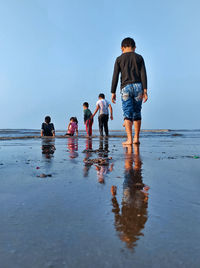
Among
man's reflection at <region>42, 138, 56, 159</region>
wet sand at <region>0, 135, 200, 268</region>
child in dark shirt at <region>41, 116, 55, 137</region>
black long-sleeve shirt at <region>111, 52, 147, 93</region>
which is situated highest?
black long-sleeve shirt at <region>111, 52, 147, 93</region>

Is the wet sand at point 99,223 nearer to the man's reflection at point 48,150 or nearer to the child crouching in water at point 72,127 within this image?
the man's reflection at point 48,150

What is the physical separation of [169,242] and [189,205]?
466 mm

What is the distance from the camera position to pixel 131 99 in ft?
18.5

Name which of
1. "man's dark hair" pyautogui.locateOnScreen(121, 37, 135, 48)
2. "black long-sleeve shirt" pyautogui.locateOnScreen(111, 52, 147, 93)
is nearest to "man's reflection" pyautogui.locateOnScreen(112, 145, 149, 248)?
"black long-sleeve shirt" pyautogui.locateOnScreen(111, 52, 147, 93)

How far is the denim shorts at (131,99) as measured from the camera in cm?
558

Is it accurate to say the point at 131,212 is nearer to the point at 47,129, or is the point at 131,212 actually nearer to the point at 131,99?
the point at 131,99

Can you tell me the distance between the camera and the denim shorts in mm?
5578

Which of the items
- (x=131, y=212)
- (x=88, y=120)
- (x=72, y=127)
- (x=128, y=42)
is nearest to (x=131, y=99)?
(x=128, y=42)

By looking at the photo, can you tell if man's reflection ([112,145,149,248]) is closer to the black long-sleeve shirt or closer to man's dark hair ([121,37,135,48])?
the black long-sleeve shirt

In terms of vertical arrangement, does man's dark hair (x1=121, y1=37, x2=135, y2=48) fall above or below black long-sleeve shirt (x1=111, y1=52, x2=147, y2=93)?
above

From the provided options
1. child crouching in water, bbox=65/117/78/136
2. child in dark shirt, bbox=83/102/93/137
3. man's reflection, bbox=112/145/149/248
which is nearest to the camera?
man's reflection, bbox=112/145/149/248

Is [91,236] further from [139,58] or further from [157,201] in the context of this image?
[139,58]

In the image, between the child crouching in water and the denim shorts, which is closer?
the denim shorts

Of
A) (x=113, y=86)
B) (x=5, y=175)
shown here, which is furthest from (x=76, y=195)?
(x=113, y=86)
